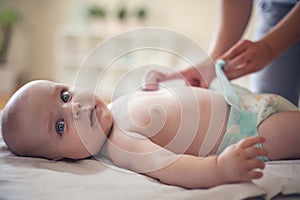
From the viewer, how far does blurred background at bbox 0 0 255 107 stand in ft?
10.5

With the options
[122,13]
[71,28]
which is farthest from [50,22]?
[122,13]

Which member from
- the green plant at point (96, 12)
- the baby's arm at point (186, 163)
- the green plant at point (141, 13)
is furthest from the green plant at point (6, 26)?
the baby's arm at point (186, 163)

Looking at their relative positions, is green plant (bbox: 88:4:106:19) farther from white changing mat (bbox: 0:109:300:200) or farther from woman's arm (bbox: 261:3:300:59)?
white changing mat (bbox: 0:109:300:200)

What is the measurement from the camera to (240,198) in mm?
656

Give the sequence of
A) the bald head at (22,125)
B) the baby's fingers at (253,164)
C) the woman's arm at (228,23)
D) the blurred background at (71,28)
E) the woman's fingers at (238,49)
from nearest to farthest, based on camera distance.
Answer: the baby's fingers at (253,164)
the bald head at (22,125)
the woman's fingers at (238,49)
the woman's arm at (228,23)
the blurred background at (71,28)

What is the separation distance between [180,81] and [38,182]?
0.56 meters

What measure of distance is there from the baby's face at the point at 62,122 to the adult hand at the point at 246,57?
0.35 m

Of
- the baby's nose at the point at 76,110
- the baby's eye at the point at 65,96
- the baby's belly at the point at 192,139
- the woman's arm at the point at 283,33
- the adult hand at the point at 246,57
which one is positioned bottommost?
the baby's belly at the point at 192,139

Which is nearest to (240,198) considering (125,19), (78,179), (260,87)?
(78,179)

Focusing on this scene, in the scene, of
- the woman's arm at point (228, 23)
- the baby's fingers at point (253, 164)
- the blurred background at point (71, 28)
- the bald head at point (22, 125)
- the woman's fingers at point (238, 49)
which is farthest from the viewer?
the blurred background at point (71, 28)

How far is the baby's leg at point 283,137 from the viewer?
0.88 meters

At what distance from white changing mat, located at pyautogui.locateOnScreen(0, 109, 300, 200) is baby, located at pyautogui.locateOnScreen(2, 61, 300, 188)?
5 cm

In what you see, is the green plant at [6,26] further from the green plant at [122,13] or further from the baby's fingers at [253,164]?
the baby's fingers at [253,164]

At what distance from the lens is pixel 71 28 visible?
11.0ft
